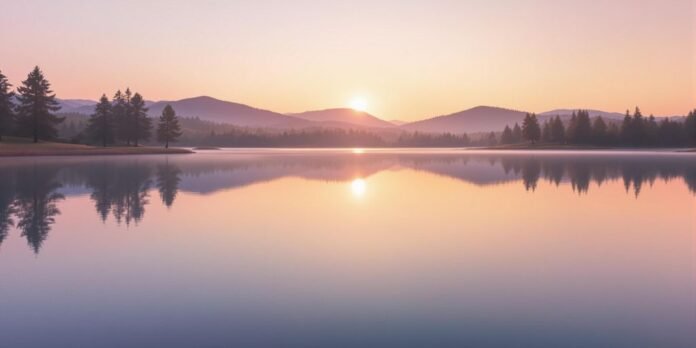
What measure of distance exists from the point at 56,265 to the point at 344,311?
791 centimetres

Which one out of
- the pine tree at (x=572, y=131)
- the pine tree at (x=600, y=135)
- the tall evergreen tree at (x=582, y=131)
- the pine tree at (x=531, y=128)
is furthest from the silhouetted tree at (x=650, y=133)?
the pine tree at (x=531, y=128)

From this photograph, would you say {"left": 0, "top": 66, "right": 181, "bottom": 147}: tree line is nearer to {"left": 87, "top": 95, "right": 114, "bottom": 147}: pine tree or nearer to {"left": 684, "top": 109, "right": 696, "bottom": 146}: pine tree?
{"left": 87, "top": 95, "right": 114, "bottom": 147}: pine tree

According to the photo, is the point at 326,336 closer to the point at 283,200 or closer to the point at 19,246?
the point at 19,246

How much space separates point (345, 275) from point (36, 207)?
17598 mm

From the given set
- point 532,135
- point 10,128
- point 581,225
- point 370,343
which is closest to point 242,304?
point 370,343

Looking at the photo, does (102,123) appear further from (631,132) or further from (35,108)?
(631,132)

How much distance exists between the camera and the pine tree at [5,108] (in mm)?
81481

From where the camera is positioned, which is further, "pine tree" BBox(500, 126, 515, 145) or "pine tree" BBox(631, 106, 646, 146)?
"pine tree" BBox(500, 126, 515, 145)

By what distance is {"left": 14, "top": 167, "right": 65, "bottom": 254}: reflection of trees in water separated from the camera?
14.9 metres

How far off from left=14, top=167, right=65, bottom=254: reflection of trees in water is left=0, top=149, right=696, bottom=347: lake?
166 millimetres

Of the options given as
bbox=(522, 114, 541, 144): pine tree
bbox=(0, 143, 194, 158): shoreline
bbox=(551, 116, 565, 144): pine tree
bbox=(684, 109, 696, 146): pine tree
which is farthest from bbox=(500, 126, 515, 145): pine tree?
bbox=(0, 143, 194, 158): shoreline

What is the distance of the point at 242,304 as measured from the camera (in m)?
8.56

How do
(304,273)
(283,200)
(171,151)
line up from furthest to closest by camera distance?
(171,151), (283,200), (304,273)

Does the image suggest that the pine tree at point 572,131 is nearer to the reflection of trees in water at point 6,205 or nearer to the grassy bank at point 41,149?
the grassy bank at point 41,149
